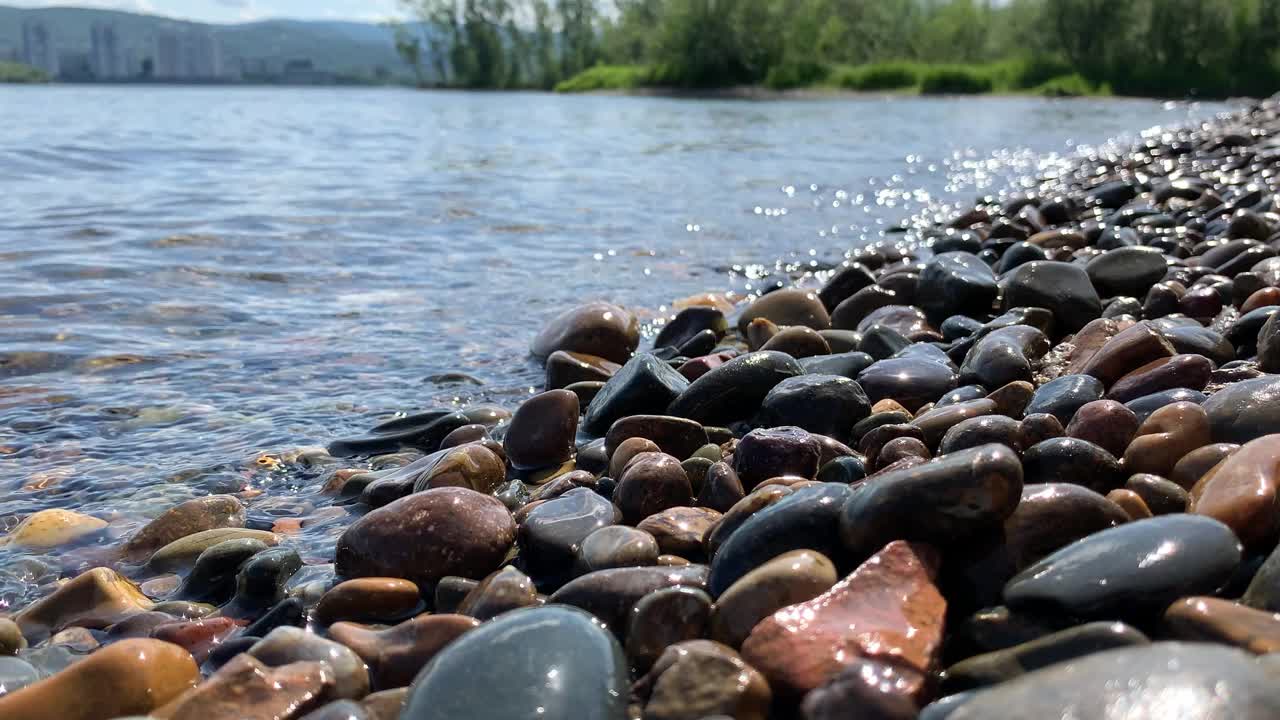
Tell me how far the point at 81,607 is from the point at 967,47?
8115 centimetres

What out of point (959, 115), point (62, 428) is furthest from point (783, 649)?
point (959, 115)

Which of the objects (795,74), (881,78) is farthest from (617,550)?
(795,74)

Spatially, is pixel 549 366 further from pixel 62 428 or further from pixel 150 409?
pixel 62 428

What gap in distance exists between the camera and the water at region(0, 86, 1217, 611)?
353 cm

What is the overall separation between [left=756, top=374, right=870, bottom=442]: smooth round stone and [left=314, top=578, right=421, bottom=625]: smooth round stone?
1.28 meters

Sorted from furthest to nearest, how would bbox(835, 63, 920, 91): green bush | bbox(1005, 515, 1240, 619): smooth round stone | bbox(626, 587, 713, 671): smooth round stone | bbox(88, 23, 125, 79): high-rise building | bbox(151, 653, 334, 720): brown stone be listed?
bbox(88, 23, 125, 79): high-rise building
bbox(835, 63, 920, 91): green bush
bbox(626, 587, 713, 671): smooth round stone
bbox(151, 653, 334, 720): brown stone
bbox(1005, 515, 1240, 619): smooth round stone

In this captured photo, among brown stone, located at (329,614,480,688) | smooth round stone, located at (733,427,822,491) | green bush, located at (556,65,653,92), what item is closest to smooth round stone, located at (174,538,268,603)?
brown stone, located at (329,614,480,688)

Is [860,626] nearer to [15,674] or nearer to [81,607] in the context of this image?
[15,674]

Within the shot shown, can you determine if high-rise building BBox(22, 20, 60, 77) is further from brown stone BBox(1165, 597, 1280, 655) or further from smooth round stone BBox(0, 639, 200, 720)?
brown stone BBox(1165, 597, 1280, 655)

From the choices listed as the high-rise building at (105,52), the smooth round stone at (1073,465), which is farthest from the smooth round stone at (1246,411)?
the high-rise building at (105,52)

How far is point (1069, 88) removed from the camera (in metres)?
55.4

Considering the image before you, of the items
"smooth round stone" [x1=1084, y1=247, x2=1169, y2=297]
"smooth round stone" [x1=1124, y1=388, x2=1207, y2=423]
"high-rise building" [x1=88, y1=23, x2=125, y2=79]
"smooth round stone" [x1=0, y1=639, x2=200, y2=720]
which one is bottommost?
"smooth round stone" [x1=0, y1=639, x2=200, y2=720]

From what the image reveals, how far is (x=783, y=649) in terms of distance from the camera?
1.70 meters

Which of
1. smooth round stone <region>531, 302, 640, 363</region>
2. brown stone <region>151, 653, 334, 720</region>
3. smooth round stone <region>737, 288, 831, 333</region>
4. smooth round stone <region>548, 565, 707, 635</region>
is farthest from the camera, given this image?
A: smooth round stone <region>737, 288, 831, 333</region>
